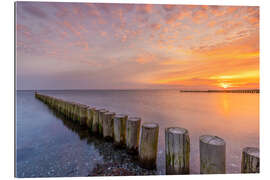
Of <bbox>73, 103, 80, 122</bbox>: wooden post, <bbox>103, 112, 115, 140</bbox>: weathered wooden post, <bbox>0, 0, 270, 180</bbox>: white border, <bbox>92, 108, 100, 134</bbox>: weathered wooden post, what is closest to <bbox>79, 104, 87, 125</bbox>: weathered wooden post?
<bbox>73, 103, 80, 122</bbox>: wooden post

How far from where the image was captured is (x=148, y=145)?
214cm

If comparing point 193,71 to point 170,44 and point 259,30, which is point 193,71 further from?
point 259,30

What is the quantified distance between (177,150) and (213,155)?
0.48m

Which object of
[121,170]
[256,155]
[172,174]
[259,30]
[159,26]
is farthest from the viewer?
[159,26]

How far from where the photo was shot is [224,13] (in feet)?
9.50

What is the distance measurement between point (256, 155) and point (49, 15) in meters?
5.03

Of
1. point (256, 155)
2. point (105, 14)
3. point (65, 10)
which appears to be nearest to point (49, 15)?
point (65, 10)

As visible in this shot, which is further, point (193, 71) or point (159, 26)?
→ point (193, 71)

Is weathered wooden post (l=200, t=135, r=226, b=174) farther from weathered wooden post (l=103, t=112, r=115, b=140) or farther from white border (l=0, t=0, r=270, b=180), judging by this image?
weathered wooden post (l=103, t=112, r=115, b=140)

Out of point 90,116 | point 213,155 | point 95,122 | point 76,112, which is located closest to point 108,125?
point 95,122

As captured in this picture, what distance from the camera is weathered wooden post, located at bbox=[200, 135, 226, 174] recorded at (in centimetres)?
148

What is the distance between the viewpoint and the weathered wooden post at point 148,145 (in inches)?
83.5
